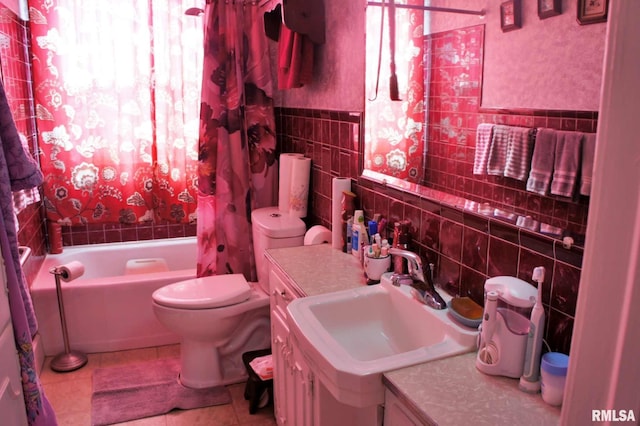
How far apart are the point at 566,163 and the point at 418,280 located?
64cm

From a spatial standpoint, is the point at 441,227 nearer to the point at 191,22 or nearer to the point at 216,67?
the point at 216,67

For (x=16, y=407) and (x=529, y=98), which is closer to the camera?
(x=529, y=98)

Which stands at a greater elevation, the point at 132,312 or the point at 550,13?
the point at 550,13

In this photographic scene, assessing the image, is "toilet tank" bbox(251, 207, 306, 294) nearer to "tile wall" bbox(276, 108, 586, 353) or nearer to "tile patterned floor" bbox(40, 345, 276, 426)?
"tile wall" bbox(276, 108, 586, 353)

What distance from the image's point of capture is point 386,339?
178 centimetres

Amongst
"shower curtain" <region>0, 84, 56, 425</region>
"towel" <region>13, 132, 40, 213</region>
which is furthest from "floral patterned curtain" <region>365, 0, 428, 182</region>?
"towel" <region>13, 132, 40, 213</region>

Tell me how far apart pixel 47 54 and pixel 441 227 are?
104 inches

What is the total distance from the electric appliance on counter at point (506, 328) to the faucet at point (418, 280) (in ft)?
0.97

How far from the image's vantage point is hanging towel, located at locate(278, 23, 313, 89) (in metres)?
2.54

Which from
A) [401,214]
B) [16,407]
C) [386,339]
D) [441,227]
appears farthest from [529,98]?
[16,407]

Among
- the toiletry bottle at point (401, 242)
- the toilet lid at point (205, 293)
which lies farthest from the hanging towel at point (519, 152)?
the toilet lid at point (205, 293)

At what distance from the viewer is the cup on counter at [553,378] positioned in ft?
3.80

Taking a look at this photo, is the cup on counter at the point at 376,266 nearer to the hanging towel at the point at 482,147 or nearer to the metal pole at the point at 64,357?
the hanging towel at the point at 482,147

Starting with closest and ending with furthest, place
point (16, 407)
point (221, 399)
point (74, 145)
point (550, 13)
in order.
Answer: point (550, 13) → point (16, 407) → point (221, 399) → point (74, 145)
